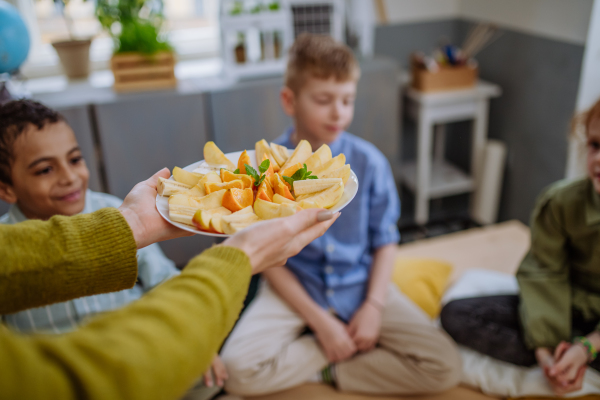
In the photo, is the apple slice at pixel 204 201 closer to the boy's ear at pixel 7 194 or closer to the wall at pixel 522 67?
the boy's ear at pixel 7 194

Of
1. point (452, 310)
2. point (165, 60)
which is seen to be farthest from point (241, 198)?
point (165, 60)

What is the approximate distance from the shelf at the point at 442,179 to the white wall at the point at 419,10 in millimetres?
728

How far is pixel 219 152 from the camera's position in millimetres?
661

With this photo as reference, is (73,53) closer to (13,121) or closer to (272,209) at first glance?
Result: (13,121)

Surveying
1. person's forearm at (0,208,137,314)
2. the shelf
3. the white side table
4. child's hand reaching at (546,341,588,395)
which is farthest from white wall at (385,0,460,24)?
person's forearm at (0,208,137,314)

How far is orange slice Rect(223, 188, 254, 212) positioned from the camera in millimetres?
582

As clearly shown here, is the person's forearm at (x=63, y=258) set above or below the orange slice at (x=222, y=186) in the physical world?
below

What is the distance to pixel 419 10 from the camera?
2.42 meters

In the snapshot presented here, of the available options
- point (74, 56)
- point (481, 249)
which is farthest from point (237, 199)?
point (74, 56)

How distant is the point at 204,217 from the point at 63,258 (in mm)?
182

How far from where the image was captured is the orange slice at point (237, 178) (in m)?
0.60

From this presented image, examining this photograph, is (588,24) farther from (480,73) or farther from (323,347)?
(323,347)

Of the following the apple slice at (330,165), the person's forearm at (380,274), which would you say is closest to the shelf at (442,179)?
the person's forearm at (380,274)

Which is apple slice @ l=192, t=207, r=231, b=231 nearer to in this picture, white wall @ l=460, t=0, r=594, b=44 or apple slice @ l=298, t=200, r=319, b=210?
apple slice @ l=298, t=200, r=319, b=210
